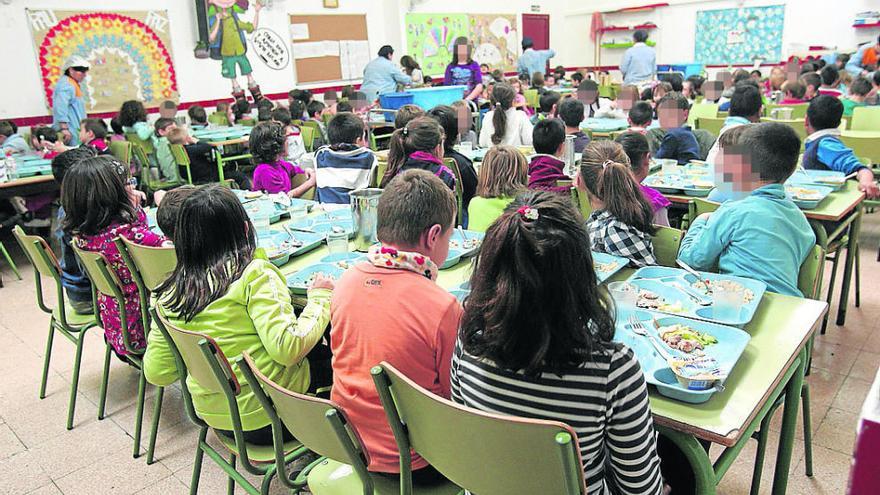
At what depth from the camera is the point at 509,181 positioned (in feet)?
9.30

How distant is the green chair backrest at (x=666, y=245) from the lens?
2.22 meters

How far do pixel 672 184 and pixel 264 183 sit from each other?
2467 millimetres

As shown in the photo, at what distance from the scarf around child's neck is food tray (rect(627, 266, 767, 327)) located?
2.34ft

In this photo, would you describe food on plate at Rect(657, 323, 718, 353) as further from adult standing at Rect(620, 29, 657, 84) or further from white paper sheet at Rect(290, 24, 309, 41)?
adult standing at Rect(620, 29, 657, 84)

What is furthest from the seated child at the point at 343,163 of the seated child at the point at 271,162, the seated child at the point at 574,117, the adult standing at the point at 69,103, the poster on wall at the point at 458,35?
the poster on wall at the point at 458,35

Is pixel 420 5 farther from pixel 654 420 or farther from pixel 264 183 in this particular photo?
pixel 654 420

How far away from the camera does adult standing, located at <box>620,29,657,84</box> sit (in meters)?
9.43

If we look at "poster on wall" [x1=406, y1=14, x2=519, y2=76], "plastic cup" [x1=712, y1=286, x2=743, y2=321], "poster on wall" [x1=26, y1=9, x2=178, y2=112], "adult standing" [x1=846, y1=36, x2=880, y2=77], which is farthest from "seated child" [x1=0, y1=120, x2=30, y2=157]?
"adult standing" [x1=846, y1=36, x2=880, y2=77]

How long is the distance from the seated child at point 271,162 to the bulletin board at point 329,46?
571cm

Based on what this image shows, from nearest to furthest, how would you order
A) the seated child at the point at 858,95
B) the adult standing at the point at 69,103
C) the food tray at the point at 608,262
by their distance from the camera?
the food tray at the point at 608,262 → the seated child at the point at 858,95 → the adult standing at the point at 69,103

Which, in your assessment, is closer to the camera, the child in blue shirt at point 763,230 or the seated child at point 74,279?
the child in blue shirt at point 763,230

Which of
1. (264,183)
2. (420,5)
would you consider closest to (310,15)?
(420,5)

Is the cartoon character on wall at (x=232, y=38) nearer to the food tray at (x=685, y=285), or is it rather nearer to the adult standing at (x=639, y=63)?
the adult standing at (x=639, y=63)

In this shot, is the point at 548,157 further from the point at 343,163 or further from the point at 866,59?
the point at 866,59
